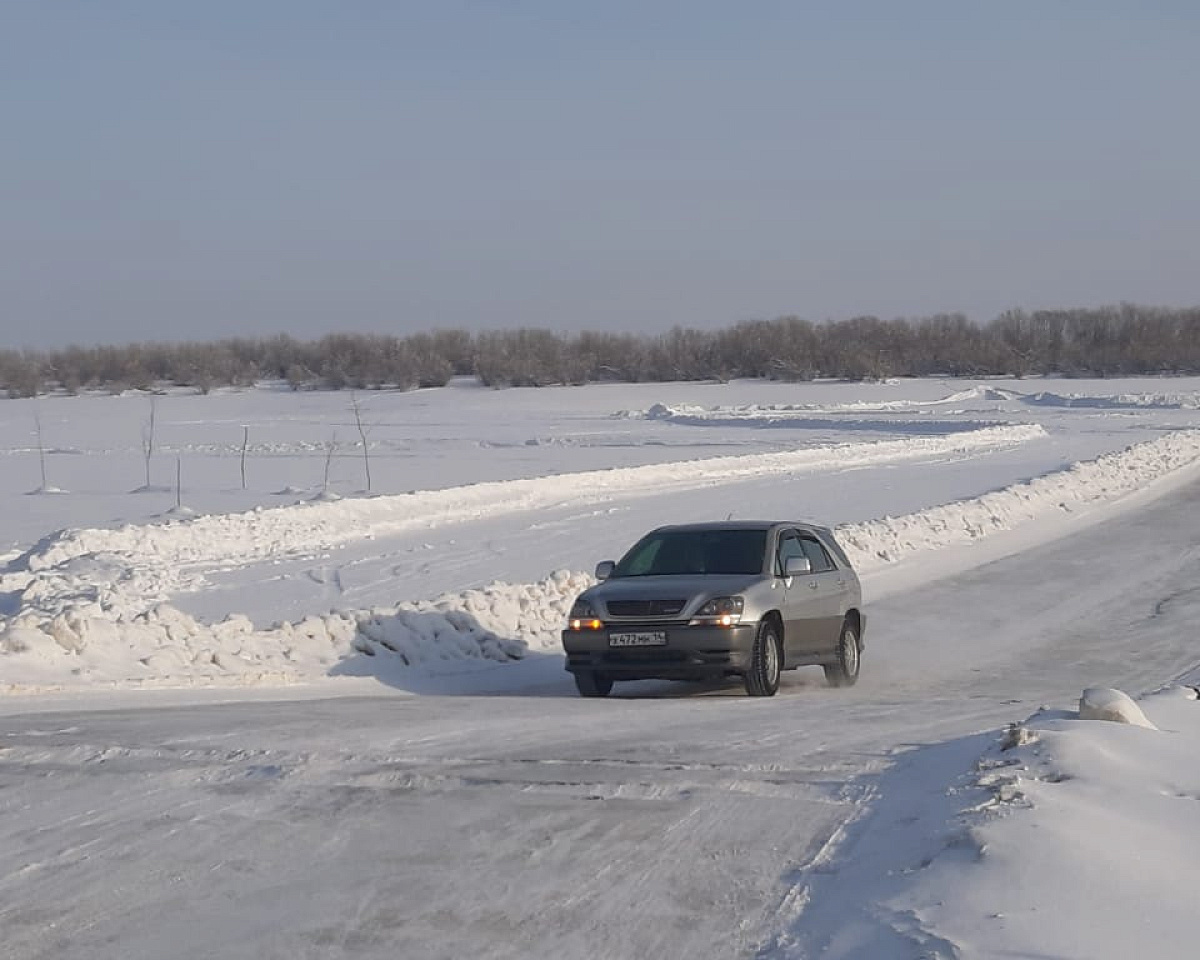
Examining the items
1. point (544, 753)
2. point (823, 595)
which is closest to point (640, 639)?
point (823, 595)

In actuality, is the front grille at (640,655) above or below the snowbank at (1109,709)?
below

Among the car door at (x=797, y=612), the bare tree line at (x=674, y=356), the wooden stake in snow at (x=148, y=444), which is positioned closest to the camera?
the car door at (x=797, y=612)

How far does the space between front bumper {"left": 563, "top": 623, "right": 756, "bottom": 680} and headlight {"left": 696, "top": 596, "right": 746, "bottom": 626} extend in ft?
0.20

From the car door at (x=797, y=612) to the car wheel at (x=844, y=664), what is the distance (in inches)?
15.5

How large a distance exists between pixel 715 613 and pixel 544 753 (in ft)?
13.4

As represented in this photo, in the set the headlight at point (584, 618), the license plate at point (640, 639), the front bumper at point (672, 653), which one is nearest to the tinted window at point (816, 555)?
the front bumper at point (672, 653)

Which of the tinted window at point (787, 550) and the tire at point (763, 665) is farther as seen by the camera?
the tinted window at point (787, 550)

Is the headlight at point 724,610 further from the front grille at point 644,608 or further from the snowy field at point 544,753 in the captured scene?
the snowy field at point 544,753

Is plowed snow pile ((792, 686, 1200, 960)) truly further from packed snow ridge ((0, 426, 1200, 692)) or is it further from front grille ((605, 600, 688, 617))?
packed snow ridge ((0, 426, 1200, 692))

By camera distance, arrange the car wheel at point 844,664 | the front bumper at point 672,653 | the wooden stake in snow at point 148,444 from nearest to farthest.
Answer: the front bumper at point 672,653, the car wheel at point 844,664, the wooden stake in snow at point 148,444

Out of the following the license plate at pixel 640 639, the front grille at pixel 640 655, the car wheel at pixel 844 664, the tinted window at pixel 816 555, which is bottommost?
the car wheel at pixel 844 664

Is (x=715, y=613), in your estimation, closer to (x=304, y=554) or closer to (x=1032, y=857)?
(x=1032, y=857)

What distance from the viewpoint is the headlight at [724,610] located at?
43.8ft

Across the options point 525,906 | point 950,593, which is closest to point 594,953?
point 525,906
